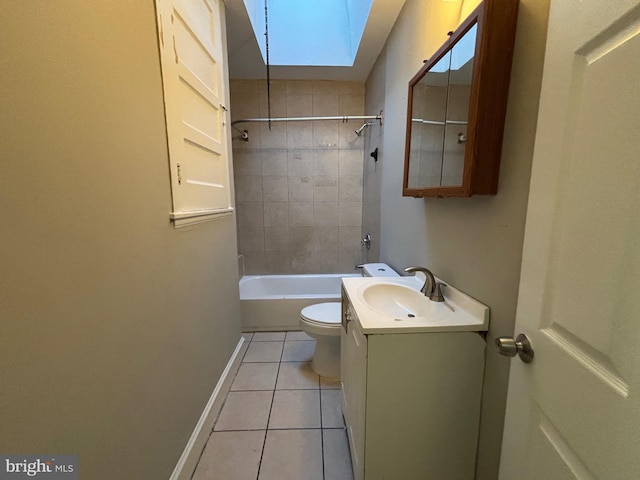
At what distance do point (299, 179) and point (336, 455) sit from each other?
2.55 m

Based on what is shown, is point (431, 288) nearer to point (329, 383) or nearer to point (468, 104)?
point (468, 104)

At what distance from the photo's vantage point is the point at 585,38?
474 millimetres

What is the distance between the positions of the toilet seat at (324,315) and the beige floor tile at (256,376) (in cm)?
48

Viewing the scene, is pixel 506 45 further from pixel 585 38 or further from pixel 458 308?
pixel 458 308

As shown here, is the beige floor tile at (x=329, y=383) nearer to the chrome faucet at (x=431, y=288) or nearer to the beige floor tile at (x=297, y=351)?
the beige floor tile at (x=297, y=351)

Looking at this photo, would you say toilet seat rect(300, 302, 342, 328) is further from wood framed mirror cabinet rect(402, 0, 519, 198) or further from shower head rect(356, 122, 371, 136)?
shower head rect(356, 122, 371, 136)

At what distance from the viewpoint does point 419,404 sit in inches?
39.7

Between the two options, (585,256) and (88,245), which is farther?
(88,245)

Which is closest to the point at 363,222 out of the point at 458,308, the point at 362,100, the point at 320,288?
the point at 320,288

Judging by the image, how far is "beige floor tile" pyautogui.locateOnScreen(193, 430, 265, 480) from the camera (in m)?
1.29

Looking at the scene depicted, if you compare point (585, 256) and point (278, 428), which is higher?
point (585, 256)

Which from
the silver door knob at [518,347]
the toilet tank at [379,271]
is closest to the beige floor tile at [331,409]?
the toilet tank at [379,271]

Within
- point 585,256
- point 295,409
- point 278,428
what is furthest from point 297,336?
point 585,256

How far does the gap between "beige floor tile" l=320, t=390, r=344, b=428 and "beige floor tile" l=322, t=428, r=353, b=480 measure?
0.05m
